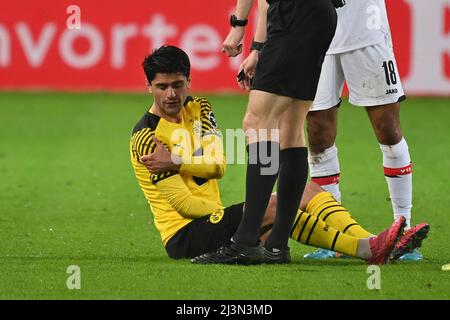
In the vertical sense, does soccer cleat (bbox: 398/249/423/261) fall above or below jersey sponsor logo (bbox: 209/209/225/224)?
below

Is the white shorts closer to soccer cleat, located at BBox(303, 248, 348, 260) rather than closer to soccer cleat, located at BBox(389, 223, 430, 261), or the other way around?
soccer cleat, located at BBox(303, 248, 348, 260)

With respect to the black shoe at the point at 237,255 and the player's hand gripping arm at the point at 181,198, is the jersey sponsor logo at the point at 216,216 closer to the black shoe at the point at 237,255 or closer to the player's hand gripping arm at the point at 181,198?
the player's hand gripping arm at the point at 181,198

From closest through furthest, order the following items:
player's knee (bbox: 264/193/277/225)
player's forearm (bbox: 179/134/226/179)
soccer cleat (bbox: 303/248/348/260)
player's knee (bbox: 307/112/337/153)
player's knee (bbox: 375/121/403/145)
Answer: player's knee (bbox: 264/193/277/225)
player's forearm (bbox: 179/134/226/179)
soccer cleat (bbox: 303/248/348/260)
player's knee (bbox: 375/121/403/145)
player's knee (bbox: 307/112/337/153)

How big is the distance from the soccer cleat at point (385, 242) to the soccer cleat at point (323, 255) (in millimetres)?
489

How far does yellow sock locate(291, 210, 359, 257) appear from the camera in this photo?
5730mm

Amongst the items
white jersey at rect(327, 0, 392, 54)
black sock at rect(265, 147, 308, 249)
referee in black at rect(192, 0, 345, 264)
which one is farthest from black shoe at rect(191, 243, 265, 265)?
white jersey at rect(327, 0, 392, 54)

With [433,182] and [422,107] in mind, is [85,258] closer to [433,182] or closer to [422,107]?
[433,182]

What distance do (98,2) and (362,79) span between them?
10.4 metres

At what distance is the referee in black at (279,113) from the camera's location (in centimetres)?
544

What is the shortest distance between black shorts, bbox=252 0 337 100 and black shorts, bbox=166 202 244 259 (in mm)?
732

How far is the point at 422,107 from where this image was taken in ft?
51.1

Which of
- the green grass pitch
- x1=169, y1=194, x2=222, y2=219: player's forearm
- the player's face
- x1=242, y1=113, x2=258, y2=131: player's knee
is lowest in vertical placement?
the green grass pitch

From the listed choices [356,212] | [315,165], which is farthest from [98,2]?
[315,165]
